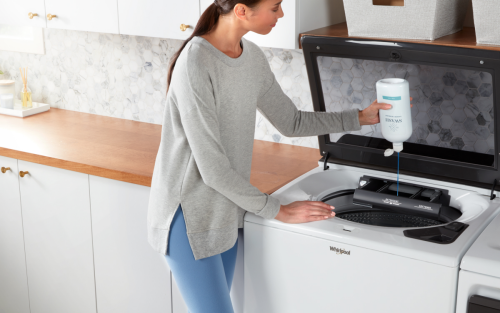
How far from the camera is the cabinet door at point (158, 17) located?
1.90 meters

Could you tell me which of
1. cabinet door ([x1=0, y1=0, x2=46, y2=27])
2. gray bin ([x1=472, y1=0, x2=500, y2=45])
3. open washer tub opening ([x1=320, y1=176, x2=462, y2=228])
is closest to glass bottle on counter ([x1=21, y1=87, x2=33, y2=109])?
cabinet door ([x1=0, y1=0, x2=46, y2=27])

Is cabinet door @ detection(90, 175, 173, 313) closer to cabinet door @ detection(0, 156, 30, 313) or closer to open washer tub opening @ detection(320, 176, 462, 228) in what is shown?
cabinet door @ detection(0, 156, 30, 313)

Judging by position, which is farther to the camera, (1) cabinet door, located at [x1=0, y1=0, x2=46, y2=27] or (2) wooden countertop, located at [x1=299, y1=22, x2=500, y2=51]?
(1) cabinet door, located at [x1=0, y1=0, x2=46, y2=27]

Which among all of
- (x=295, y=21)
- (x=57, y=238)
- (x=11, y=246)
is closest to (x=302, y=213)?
(x=295, y=21)

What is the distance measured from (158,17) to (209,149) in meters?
0.79

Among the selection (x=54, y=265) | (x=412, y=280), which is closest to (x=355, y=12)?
(x=412, y=280)

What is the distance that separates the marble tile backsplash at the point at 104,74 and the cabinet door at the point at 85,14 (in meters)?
0.37

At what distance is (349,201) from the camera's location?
1.84 meters

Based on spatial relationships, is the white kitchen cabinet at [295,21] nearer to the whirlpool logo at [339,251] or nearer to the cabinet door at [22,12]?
the whirlpool logo at [339,251]

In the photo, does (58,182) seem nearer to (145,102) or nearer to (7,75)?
(145,102)

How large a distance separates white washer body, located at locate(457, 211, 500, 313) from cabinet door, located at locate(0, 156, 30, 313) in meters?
1.71

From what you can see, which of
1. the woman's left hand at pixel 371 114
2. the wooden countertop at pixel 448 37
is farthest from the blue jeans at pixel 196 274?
the wooden countertop at pixel 448 37

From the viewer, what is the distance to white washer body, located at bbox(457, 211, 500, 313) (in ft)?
4.17

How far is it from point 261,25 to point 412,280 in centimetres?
74
